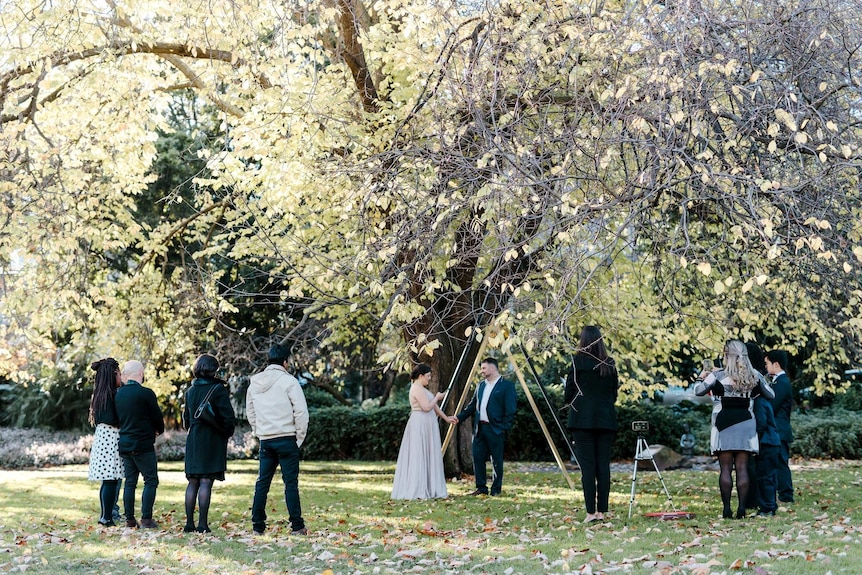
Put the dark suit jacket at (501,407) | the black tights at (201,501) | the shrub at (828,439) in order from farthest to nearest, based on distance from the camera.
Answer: the shrub at (828,439), the dark suit jacket at (501,407), the black tights at (201,501)

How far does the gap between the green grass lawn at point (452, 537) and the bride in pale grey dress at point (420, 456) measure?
0.34m

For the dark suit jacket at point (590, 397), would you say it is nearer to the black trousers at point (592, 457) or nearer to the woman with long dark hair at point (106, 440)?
the black trousers at point (592, 457)

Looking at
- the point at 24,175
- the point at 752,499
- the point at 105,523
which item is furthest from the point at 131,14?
the point at 752,499

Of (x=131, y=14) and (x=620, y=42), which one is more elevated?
(x=131, y=14)

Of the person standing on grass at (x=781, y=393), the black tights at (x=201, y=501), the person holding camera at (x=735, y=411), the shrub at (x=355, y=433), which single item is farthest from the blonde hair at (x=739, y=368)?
the shrub at (x=355, y=433)

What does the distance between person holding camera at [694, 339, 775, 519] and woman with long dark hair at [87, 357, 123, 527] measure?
574 cm

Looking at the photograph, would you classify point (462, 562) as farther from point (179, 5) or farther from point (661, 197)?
point (179, 5)

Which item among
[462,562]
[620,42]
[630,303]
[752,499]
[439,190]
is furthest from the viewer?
[630,303]

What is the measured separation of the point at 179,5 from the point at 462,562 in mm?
7536

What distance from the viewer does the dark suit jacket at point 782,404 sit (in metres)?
9.78

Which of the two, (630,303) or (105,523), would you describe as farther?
(630,303)

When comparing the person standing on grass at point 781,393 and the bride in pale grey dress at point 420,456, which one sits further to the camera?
the bride in pale grey dress at point 420,456

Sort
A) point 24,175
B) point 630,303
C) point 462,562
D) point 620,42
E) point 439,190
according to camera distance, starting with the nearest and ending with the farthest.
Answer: point 462,562
point 620,42
point 439,190
point 24,175
point 630,303

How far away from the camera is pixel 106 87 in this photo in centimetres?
1220
